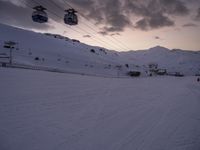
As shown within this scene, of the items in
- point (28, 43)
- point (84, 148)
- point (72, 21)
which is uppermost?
point (28, 43)

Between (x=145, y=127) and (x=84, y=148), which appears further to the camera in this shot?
(x=145, y=127)

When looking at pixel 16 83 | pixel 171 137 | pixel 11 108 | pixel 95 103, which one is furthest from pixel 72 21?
pixel 171 137

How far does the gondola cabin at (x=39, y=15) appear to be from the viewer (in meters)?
21.5

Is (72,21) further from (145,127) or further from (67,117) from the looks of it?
(145,127)

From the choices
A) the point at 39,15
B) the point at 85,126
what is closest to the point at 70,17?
the point at 39,15

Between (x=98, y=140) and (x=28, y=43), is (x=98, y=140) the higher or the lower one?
the lower one

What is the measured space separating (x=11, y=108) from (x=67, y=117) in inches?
144

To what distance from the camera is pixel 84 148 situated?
876 cm

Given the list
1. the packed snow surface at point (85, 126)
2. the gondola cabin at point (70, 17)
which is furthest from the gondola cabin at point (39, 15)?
the packed snow surface at point (85, 126)

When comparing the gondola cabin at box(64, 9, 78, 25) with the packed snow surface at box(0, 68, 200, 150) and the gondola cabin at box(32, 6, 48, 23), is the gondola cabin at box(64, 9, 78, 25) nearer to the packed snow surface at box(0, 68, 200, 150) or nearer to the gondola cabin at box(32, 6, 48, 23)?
the gondola cabin at box(32, 6, 48, 23)

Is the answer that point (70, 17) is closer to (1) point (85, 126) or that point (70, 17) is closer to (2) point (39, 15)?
(2) point (39, 15)

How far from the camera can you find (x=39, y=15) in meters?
21.7

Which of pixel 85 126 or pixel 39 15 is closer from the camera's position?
pixel 85 126

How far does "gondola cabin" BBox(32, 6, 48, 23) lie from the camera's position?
846 inches
